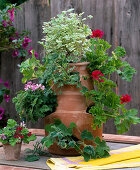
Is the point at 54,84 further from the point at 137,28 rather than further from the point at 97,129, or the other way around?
the point at 137,28

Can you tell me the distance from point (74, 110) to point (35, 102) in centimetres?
23

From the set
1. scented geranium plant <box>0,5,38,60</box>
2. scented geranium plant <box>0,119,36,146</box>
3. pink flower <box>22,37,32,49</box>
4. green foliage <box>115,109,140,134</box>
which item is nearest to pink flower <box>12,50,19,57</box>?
scented geranium plant <box>0,5,38,60</box>

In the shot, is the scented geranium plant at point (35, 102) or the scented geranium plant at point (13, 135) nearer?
the scented geranium plant at point (13, 135)

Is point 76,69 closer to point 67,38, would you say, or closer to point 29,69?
point 67,38

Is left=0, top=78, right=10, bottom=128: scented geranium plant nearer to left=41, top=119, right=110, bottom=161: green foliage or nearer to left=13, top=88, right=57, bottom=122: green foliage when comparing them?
left=13, top=88, right=57, bottom=122: green foliage

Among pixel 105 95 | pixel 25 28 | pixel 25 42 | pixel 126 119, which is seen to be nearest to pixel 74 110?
pixel 105 95

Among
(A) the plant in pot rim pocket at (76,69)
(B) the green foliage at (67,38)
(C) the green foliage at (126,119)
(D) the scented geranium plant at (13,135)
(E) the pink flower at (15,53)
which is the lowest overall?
(D) the scented geranium plant at (13,135)

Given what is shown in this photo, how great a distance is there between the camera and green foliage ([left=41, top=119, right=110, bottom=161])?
1.62 metres

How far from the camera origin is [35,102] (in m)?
1.75

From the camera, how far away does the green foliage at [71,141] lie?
5.31ft

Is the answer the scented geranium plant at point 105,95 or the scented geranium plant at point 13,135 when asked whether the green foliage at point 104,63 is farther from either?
the scented geranium plant at point 13,135

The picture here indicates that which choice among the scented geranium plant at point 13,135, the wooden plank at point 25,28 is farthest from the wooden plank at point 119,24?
the scented geranium plant at point 13,135

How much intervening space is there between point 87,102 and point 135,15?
49.0 inches

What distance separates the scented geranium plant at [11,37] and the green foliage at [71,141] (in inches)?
64.5
